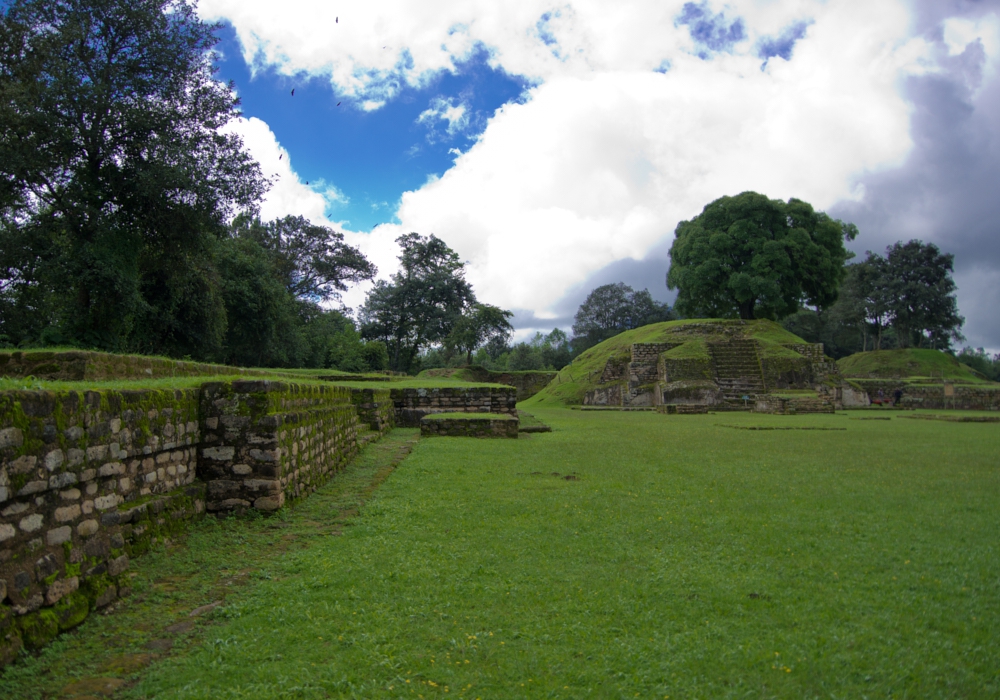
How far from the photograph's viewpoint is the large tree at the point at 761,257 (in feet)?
117

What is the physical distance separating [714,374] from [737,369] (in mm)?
1311

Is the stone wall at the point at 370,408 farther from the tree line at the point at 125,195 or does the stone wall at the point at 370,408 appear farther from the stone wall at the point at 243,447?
the tree line at the point at 125,195

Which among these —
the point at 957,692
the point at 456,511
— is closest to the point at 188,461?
the point at 456,511

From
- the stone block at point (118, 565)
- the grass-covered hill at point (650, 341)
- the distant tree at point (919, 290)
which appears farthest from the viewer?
the distant tree at point (919, 290)

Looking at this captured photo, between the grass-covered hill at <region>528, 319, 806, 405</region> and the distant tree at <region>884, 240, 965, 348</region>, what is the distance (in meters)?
21.1

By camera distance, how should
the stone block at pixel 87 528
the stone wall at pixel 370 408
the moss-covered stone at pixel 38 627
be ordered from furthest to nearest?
1. the stone wall at pixel 370 408
2. the stone block at pixel 87 528
3. the moss-covered stone at pixel 38 627

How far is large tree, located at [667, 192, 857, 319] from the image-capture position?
35594 millimetres

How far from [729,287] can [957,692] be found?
37163 millimetres

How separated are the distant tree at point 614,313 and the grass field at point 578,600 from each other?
59.3 m

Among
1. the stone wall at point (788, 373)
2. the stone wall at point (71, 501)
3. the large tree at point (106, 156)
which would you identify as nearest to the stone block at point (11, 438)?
the stone wall at point (71, 501)

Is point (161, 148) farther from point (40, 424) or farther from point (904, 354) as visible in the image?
point (904, 354)

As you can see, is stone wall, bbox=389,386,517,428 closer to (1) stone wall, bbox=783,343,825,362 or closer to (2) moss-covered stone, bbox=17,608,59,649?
(2) moss-covered stone, bbox=17,608,59,649

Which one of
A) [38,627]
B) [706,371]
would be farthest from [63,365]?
[706,371]

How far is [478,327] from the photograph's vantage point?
40.7 metres
